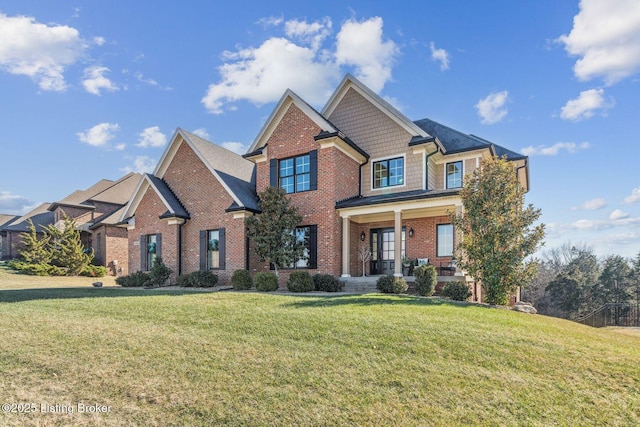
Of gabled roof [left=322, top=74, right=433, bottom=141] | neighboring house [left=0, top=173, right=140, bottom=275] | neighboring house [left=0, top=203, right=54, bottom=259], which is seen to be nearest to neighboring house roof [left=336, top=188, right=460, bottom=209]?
gabled roof [left=322, top=74, right=433, bottom=141]

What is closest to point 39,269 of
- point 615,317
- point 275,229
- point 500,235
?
point 275,229

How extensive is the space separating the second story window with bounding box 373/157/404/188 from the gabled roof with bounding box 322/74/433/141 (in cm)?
135

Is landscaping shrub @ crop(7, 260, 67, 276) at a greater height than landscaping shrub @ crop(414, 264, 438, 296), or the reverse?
landscaping shrub @ crop(414, 264, 438, 296)

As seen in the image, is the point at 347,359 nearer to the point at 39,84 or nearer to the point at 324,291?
the point at 324,291

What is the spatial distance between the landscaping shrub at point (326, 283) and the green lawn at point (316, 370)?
16.6 feet

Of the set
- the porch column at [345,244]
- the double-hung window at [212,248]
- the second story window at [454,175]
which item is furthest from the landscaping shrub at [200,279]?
Result: the second story window at [454,175]

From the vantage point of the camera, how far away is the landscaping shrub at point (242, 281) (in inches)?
572

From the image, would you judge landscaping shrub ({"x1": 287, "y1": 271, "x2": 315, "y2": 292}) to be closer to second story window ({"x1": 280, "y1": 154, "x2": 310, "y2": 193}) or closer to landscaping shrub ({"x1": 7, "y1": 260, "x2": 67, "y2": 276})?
second story window ({"x1": 280, "y1": 154, "x2": 310, "y2": 193})

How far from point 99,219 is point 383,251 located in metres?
24.1

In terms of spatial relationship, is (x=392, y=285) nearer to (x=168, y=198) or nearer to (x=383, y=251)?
(x=383, y=251)

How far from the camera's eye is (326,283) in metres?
13.9

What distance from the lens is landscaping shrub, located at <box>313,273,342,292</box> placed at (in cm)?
1385

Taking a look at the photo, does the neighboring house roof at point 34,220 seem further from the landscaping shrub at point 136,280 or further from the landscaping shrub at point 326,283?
the landscaping shrub at point 326,283

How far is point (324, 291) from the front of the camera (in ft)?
45.3
